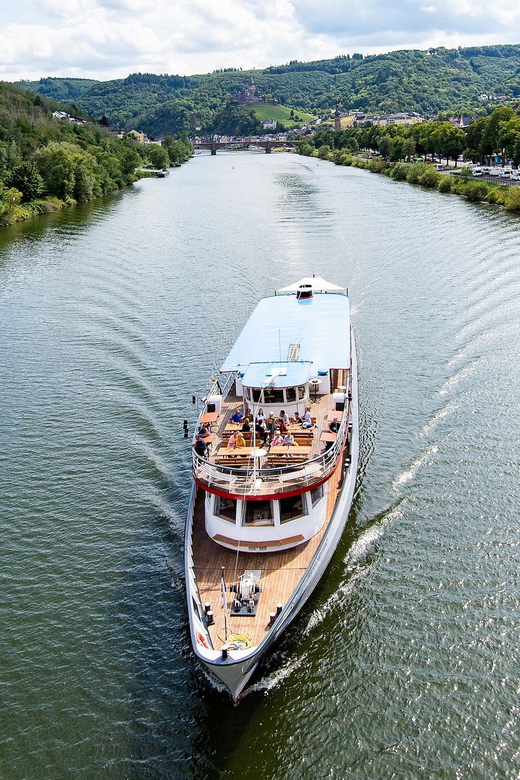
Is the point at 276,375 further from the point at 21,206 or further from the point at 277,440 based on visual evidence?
the point at 21,206

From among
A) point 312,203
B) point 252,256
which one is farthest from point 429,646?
point 312,203

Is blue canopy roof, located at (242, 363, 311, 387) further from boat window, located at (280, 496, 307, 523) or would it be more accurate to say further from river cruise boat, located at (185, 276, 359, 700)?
boat window, located at (280, 496, 307, 523)

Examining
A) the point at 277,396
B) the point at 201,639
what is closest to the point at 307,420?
the point at 277,396

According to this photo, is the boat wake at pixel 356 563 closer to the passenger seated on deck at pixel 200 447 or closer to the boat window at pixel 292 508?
the boat window at pixel 292 508

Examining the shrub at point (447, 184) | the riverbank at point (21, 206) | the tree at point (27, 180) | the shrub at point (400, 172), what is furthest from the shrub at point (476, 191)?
the tree at point (27, 180)

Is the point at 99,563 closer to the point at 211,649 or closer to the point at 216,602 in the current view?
the point at 216,602

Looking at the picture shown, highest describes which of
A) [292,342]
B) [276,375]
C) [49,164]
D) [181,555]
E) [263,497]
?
[49,164]
